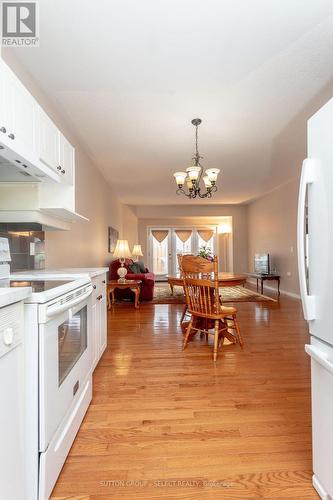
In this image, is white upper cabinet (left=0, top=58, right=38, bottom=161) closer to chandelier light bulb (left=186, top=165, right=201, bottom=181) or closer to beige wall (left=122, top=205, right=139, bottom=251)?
chandelier light bulb (left=186, top=165, right=201, bottom=181)

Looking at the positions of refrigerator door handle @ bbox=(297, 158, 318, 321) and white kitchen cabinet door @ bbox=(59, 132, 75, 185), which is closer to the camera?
refrigerator door handle @ bbox=(297, 158, 318, 321)

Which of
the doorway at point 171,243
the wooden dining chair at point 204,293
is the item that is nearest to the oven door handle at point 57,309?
the wooden dining chair at point 204,293

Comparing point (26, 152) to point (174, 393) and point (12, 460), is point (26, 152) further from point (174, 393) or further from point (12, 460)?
point (174, 393)

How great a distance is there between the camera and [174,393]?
2.02 m

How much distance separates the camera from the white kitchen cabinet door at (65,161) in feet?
7.24

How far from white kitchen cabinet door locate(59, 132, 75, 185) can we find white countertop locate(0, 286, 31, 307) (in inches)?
56.1

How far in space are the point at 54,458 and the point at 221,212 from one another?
28.4 ft

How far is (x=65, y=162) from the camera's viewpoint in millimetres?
2330

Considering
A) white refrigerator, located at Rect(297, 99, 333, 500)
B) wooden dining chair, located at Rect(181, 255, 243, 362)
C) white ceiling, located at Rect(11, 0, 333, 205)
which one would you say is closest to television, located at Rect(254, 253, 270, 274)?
white ceiling, located at Rect(11, 0, 333, 205)

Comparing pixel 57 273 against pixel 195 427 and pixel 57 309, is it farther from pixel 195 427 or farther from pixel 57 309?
pixel 195 427

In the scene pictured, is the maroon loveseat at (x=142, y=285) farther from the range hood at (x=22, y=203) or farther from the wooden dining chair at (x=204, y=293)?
the range hood at (x=22, y=203)

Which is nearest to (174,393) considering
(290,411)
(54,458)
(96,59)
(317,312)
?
(290,411)

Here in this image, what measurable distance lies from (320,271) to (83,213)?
3.51 m

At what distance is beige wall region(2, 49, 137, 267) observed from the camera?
2.71 meters
